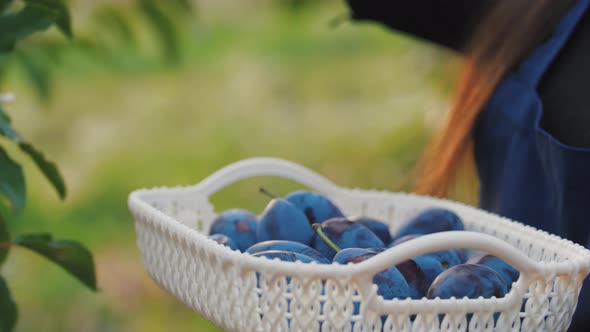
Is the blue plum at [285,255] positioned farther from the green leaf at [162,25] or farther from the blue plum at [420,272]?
the green leaf at [162,25]

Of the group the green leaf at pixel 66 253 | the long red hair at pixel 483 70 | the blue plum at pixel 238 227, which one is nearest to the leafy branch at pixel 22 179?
the green leaf at pixel 66 253

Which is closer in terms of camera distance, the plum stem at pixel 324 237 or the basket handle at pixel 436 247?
the basket handle at pixel 436 247

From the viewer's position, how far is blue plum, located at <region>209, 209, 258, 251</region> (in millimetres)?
648

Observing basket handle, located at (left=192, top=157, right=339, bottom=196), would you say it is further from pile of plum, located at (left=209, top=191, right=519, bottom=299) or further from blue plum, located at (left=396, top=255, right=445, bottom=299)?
blue plum, located at (left=396, top=255, right=445, bottom=299)

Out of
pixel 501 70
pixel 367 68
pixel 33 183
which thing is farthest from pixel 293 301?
pixel 367 68

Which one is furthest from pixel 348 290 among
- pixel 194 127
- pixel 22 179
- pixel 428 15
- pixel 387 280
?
pixel 194 127

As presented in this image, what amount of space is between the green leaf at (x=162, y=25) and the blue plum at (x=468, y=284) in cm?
52

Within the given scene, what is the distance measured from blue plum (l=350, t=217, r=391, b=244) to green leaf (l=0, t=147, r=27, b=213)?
26 centimetres

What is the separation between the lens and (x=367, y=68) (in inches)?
122

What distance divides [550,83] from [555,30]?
0.07 meters

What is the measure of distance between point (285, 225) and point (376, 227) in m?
0.08

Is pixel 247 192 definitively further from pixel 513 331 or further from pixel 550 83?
pixel 513 331

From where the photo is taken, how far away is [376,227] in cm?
66

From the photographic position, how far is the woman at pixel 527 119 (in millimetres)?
796
